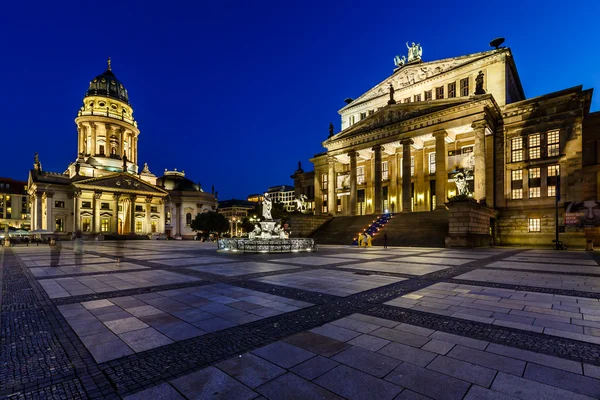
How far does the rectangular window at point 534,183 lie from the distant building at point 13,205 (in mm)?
123397

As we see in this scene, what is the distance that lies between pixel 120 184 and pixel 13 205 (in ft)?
175

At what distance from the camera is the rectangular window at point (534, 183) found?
3500 centimetres

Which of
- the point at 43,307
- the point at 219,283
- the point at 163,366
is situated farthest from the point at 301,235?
the point at 163,366

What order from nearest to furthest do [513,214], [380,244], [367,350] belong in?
[367,350] → [380,244] → [513,214]

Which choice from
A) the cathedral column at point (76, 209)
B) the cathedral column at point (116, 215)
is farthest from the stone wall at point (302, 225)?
the cathedral column at point (76, 209)

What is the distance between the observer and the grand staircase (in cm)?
2953

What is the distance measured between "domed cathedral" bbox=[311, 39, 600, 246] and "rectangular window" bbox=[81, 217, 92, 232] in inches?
2162

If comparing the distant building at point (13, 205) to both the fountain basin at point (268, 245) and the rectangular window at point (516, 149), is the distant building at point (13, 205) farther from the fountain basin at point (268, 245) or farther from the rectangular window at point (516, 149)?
the rectangular window at point (516, 149)

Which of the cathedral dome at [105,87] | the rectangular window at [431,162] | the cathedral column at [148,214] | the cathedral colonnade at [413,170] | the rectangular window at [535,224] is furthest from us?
the cathedral dome at [105,87]

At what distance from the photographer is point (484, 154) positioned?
3406 cm

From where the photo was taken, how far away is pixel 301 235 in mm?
40375

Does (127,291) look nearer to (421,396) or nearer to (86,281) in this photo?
(86,281)

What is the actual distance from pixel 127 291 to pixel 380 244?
1000 inches

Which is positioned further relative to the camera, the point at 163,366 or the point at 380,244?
the point at 380,244
